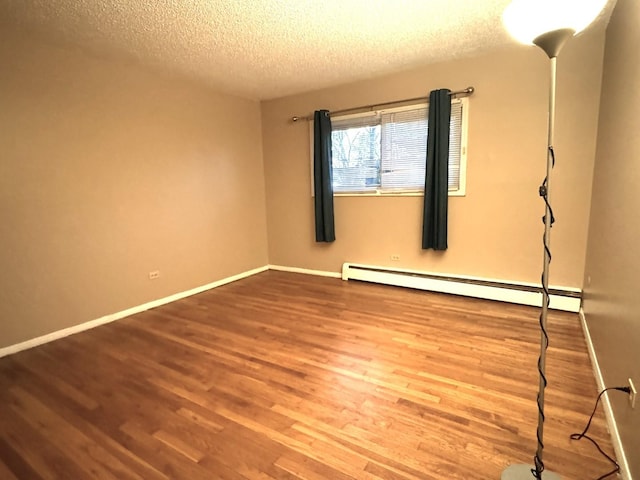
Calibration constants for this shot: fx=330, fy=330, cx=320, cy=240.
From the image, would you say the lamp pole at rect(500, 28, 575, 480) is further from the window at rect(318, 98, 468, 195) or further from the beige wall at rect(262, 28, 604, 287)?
the window at rect(318, 98, 468, 195)

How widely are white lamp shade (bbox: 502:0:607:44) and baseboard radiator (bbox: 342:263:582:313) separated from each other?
2.77m

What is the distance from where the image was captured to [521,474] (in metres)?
1.34

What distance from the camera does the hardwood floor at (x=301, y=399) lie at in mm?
1490

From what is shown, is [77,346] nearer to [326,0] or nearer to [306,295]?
[306,295]

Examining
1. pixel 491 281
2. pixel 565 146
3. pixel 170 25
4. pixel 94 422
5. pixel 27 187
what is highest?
pixel 170 25

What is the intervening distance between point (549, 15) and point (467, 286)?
2903 millimetres

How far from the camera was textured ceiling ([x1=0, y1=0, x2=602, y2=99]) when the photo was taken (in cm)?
230

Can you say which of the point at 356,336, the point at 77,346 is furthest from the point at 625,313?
the point at 77,346

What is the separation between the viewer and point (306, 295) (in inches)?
152

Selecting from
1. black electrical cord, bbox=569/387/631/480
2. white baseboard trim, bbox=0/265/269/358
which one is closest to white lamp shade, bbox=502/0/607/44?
black electrical cord, bbox=569/387/631/480

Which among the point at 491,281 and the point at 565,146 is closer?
the point at 565,146

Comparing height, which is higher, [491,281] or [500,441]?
[491,281]

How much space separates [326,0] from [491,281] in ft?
9.88

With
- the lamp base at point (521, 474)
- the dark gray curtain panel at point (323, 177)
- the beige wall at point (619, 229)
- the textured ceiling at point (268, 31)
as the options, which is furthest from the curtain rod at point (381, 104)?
the lamp base at point (521, 474)
